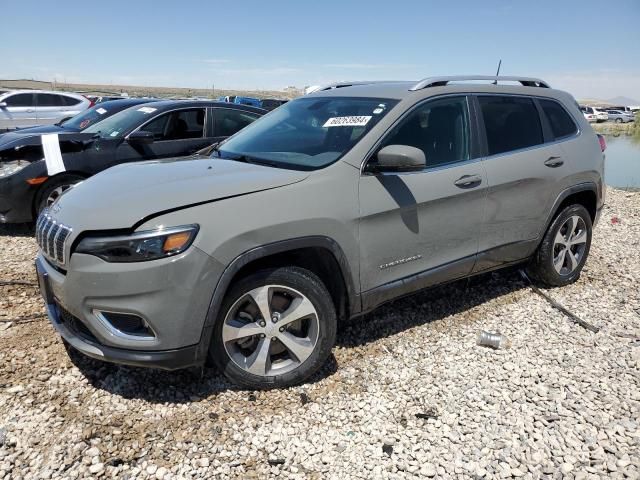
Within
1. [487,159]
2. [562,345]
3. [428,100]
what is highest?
[428,100]

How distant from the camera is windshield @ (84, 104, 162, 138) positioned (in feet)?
20.3

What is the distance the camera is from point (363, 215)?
3027 millimetres

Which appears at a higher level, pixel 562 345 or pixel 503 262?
pixel 503 262

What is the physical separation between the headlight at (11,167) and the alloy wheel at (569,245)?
18.6 feet

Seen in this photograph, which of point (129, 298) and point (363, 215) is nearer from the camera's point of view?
point (129, 298)

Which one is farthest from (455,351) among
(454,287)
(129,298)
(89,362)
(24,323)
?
(24,323)

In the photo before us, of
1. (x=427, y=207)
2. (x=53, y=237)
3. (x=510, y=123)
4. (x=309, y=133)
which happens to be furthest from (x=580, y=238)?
(x=53, y=237)

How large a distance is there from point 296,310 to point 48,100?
1493cm

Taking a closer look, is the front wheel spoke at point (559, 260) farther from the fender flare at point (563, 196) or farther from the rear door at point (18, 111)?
the rear door at point (18, 111)

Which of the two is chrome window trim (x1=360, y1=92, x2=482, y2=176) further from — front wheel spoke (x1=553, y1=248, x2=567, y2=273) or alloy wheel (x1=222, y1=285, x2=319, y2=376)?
front wheel spoke (x1=553, y1=248, x2=567, y2=273)

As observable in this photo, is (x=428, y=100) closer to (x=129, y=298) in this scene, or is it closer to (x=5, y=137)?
(x=129, y=298)

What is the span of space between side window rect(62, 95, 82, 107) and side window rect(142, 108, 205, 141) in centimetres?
1028

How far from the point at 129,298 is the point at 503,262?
296 centimetres

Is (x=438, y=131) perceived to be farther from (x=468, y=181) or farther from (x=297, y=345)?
(x=297, y=345)
